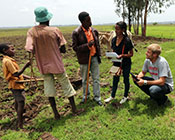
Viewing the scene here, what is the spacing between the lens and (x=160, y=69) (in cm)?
362

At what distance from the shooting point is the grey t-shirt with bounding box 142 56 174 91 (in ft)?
11.7

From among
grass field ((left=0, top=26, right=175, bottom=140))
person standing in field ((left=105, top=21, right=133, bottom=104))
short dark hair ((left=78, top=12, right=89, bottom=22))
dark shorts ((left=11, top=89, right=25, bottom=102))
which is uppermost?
short dark hair ((left=78, top=12, right=89, bottom=22))

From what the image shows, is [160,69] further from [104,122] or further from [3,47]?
[3,47]

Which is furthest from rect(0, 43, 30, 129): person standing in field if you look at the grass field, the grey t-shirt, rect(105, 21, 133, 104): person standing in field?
the grey t-shirt

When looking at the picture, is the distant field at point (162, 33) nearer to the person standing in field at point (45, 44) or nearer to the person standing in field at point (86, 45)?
the person standing in field at point (86, 45)

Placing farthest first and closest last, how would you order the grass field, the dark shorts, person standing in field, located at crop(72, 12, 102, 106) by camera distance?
person standing in field, located at crop(72, 12, 102, 106), the dark shorts, the grass field

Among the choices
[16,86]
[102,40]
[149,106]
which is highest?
[102,40]

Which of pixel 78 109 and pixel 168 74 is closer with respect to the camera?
pixel 168 74

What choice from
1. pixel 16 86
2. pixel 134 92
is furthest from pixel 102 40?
pixel 16 86

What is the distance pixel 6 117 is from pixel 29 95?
127cm

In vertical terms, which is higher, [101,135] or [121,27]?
[121,27]

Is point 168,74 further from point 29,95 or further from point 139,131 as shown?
point 29,95

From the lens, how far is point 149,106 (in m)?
4.01

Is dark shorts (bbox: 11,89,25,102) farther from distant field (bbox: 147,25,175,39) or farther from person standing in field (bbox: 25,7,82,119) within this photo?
distant field (bbox: 147,25,175,39)
